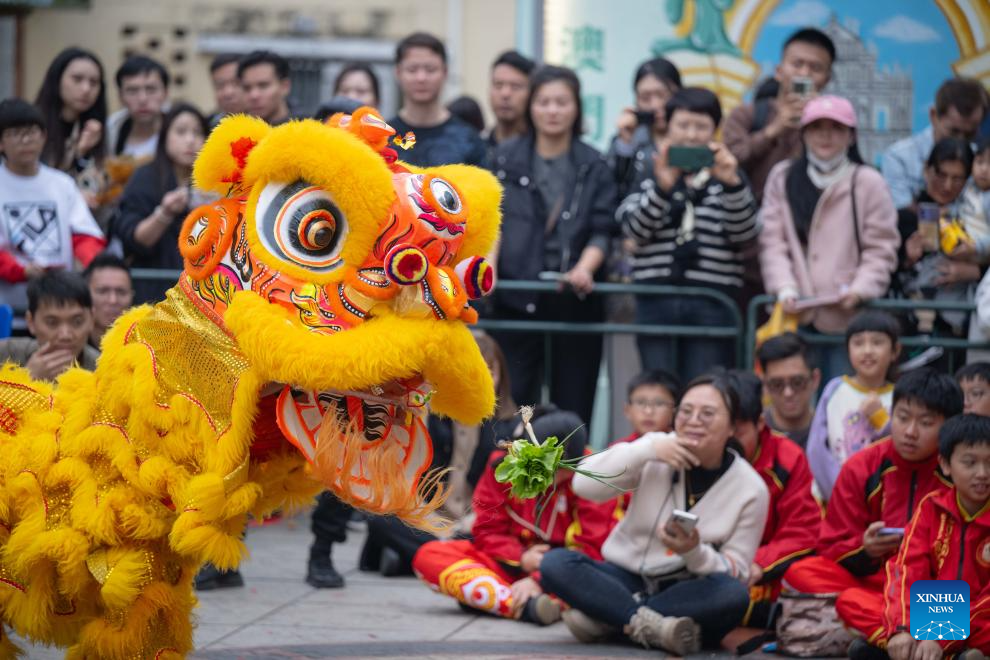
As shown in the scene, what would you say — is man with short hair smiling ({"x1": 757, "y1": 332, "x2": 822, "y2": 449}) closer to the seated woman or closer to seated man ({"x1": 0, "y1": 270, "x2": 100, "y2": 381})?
the seated woman

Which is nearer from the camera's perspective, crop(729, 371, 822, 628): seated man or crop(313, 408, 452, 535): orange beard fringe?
crop(313, 408, 452, 535): orange beard fringe

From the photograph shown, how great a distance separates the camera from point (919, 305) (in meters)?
6.77

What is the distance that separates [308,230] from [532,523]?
2.54 metres

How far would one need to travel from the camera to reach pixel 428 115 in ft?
25.0

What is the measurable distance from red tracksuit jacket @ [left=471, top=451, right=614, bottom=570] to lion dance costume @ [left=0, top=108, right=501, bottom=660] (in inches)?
76.3

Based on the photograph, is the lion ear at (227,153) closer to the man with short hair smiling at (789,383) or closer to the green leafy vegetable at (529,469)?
the green leafy vegetable at (529,469)

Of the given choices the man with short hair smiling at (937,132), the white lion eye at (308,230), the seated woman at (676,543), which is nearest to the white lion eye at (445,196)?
the white lion eye at (308,230)

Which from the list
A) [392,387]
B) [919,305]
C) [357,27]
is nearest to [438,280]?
[392,387]

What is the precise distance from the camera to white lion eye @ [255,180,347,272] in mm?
4035

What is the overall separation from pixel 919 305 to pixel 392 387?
3450 millimetres

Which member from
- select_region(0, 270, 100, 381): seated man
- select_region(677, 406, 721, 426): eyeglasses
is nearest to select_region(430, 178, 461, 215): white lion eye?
select_region(677, 406, 721, 426): eyeglasses

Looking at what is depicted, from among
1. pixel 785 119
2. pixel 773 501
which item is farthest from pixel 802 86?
pixel 773 501

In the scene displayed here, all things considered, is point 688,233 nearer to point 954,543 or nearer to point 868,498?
point 868,498

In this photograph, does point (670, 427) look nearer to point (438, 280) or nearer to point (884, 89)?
point (438, 280)
